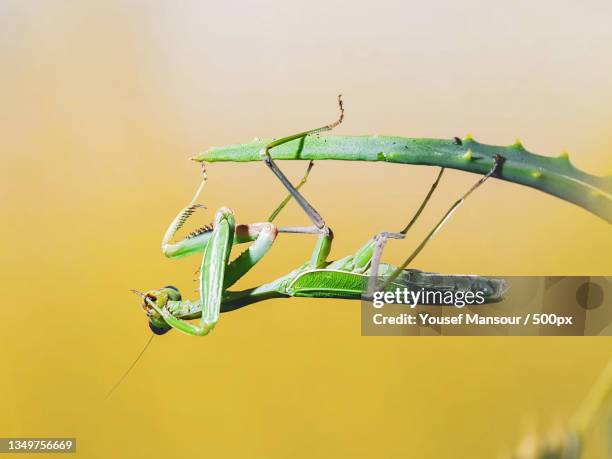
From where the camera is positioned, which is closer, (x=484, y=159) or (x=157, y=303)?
Answer: (x=484, y=159)

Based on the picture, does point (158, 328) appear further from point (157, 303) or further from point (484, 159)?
point (484, 159)

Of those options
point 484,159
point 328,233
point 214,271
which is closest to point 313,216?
point 328,233

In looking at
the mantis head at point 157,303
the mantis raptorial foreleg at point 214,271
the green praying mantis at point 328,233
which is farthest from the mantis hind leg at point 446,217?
the mantis head at point 157,303

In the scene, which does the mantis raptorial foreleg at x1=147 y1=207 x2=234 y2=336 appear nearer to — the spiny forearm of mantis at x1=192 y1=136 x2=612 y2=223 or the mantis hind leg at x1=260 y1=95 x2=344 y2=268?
the mantis hind leg at x1=260 y1=95 x2=344 y2=268

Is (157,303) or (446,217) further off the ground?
(446,217)

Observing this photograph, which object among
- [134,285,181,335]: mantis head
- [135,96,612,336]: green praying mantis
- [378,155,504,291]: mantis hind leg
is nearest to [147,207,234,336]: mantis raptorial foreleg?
[135,96,612,336]: green praying mantis

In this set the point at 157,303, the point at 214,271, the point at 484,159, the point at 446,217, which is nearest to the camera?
the point at 484,159

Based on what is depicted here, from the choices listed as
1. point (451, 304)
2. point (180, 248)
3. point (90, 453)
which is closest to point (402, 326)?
point (451, 304)

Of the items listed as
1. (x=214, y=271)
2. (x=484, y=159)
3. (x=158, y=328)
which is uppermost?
(x=484, y=159)

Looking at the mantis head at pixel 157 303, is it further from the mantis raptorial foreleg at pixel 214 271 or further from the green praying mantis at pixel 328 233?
the mantis raptorial foreleg at pixel 214 271
